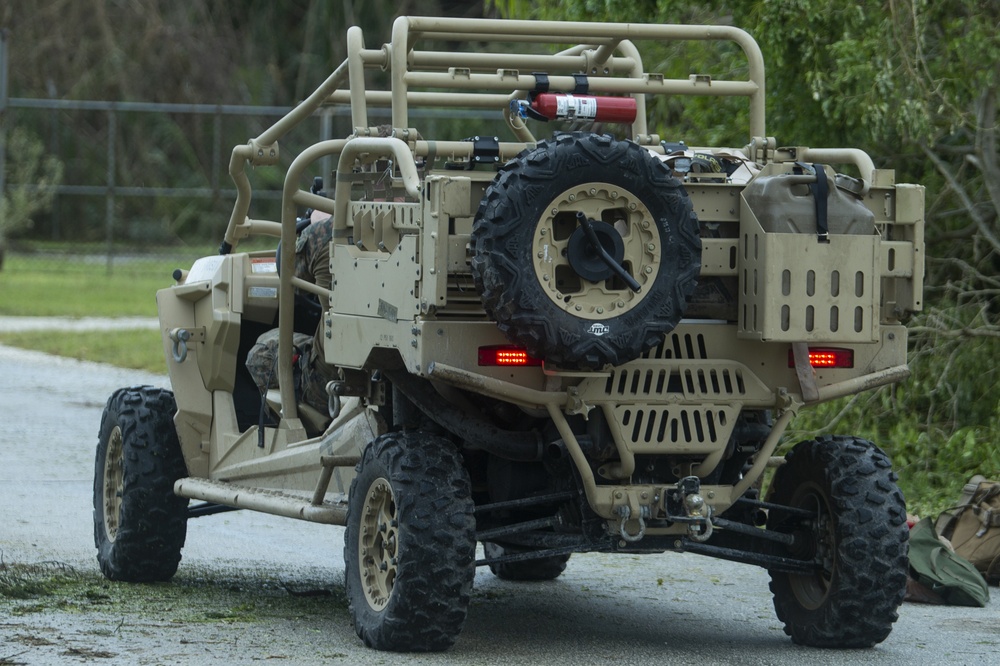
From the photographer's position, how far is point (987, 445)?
33.1ft

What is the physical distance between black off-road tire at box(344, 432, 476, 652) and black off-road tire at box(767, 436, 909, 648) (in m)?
1.30

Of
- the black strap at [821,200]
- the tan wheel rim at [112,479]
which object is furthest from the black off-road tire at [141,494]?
the black strap at [821,200]

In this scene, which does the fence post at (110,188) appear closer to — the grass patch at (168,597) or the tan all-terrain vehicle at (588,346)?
the grass patch at (168,597)

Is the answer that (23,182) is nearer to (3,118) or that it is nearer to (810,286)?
(3,118)

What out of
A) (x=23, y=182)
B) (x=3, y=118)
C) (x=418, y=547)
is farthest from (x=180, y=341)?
(x=23, y=182)

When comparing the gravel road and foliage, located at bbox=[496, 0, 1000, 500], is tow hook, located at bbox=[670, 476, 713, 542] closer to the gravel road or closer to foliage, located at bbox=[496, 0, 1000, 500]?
the gravel road

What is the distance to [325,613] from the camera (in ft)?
23.1

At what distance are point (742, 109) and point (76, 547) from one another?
5.07 m

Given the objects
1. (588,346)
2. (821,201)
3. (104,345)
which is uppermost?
(821,201)

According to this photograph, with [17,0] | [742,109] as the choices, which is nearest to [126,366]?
[742,109]

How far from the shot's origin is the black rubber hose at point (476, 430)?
248 inches

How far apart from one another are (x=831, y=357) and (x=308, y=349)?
2239mm

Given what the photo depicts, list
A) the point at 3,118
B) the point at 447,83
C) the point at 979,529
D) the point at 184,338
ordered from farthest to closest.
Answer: the point at 3,118 < the point at 979,529 < the point at 184,338 < the point at 447,83

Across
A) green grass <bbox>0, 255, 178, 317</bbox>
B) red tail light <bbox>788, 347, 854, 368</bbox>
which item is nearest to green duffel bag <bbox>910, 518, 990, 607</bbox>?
red tail light <bbox>788, 347, 854, 368</bbox>
